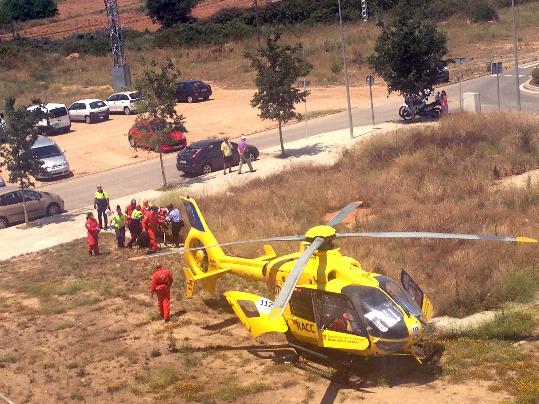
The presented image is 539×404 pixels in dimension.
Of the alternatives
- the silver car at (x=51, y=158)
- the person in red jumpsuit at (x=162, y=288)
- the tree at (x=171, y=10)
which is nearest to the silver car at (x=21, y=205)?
the silver car at (x=51, y=158)

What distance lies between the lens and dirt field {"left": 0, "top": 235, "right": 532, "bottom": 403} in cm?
1376

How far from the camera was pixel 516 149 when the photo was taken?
2928cm

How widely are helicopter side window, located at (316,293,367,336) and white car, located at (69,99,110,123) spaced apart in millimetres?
37221

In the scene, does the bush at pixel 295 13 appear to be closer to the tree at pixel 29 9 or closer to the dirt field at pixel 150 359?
the tree at pixel 29 9

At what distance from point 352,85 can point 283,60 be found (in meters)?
20.3

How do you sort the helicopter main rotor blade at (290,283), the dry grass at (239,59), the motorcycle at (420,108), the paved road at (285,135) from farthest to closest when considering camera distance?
the dry grass at (239,59), the motorcycle at (420,108), the paved road at (285,135), the helicopter main rotor blade at (290,283)

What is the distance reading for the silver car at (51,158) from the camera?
35906 millimetres

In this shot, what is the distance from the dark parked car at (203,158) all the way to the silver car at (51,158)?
231 inches

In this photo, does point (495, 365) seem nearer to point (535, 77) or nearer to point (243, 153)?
point (243, 153)

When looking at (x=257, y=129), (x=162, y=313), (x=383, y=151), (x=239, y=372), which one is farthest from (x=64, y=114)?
(x=239, y=372)

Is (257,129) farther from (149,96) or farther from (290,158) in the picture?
(149,96)

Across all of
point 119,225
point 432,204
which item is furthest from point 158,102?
point 432,204

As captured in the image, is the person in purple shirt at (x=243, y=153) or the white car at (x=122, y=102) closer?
the person in purple shirt at (x=243, y=153)

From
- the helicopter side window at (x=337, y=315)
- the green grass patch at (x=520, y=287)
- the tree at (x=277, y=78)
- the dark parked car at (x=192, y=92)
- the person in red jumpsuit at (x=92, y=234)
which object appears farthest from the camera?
the dark parked car at (x=192, y=92)
